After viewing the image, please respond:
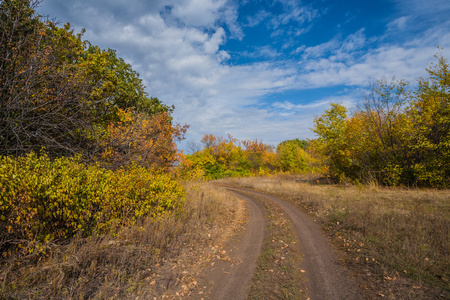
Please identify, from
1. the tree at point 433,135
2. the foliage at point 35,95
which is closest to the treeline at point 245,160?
the tree at point 433,135

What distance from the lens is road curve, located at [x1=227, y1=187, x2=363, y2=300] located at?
13.9 ft

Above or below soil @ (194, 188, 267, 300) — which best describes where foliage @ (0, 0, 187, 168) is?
above

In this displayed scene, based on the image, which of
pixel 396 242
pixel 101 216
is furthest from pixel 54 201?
pixel 396 242

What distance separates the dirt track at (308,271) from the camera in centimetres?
429

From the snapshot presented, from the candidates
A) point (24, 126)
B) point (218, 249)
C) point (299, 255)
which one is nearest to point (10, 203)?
point (24, 126)

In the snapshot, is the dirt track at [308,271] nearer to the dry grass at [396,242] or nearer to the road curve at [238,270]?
the road curve at [238,270]

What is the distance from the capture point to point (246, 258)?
19.5 feet

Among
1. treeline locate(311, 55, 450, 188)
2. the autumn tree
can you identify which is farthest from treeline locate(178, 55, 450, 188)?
the autumn tree

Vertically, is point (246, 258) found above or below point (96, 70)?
below

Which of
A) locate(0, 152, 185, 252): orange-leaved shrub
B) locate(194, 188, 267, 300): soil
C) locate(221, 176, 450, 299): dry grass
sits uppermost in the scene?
locate(0, 152, 185, 252): orange-leaved shrub

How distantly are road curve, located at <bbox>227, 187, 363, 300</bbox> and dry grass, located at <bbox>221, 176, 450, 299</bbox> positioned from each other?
340 mm

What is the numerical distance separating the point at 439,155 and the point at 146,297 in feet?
60.8

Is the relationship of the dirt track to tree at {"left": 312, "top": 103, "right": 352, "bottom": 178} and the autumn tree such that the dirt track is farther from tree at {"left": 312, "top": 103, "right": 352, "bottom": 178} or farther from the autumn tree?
the autumn tree

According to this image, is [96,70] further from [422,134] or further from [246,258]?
[422,134]
